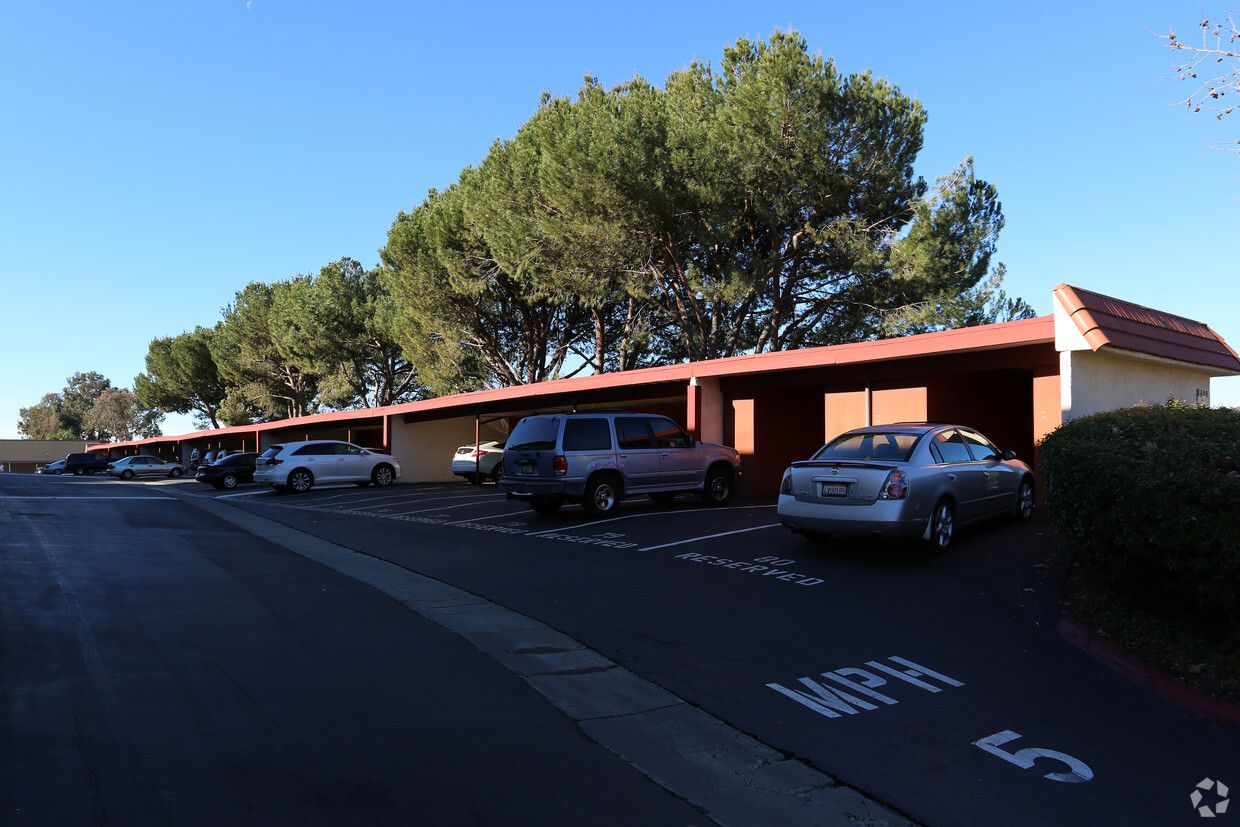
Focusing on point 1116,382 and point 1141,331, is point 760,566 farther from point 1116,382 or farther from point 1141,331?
point 1141,331

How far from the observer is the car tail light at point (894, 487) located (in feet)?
30.4

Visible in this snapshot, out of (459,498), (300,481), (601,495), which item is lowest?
(459,498)

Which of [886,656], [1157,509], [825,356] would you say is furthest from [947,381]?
[886,656]

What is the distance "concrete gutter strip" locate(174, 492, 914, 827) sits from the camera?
159 inches

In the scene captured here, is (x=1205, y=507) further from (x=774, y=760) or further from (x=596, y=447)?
(x=596, y=447)

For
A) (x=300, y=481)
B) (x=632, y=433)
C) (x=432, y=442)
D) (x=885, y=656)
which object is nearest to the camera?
(x=885, y=656)

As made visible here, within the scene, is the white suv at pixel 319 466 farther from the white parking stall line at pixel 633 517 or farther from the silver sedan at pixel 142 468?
the silver sedan at pixel 142 468

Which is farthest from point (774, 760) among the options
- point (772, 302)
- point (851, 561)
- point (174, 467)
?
point (174, 467)

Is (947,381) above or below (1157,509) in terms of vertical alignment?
above

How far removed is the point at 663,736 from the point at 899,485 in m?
5.37

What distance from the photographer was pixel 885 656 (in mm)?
6453

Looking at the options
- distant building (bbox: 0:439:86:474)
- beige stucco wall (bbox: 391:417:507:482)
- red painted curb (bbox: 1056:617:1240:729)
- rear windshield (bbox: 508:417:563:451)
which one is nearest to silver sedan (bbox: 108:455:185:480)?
beige stucco wall (bbox: 391:417:507:482)

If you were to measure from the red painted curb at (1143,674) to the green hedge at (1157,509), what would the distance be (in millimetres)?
610

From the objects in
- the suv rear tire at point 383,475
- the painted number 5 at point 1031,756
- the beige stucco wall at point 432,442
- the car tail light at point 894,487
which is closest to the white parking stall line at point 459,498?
the suv rear tire at point 383,475
